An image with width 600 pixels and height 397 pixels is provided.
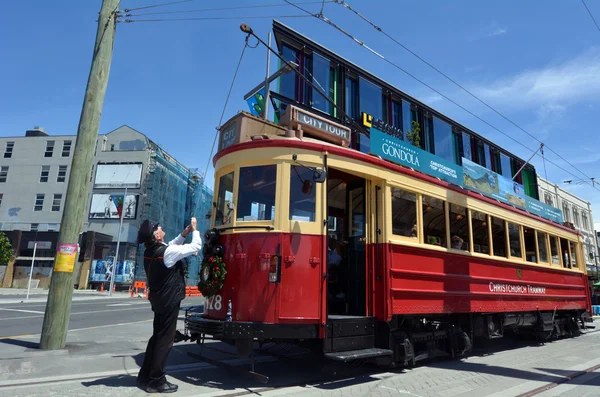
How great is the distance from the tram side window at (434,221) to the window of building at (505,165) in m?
29.5

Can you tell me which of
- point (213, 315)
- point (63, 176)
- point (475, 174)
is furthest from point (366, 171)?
point (63, 176)

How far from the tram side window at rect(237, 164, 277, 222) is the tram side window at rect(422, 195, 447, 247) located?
2752 millimetres

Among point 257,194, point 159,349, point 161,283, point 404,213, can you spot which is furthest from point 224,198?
point 404,213

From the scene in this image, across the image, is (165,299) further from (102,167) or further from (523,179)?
(102,167)

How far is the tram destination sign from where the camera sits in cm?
608

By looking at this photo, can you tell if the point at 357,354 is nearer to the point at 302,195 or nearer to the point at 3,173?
the point at 302,195

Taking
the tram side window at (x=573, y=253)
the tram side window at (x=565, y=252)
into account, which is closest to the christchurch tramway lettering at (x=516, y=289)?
the tram side window at (x=565, y=252)

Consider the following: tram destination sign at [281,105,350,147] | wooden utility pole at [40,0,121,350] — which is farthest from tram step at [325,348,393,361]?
wooden utility pole at [40,0,121,350]

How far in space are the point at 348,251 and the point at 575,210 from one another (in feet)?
134

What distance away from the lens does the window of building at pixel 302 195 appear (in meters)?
5.44

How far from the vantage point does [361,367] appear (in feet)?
21.2

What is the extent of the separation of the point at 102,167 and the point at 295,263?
40506 millimetres

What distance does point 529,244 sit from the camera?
31.4 feet

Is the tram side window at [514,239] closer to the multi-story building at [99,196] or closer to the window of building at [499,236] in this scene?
the window of building at [499,236]
